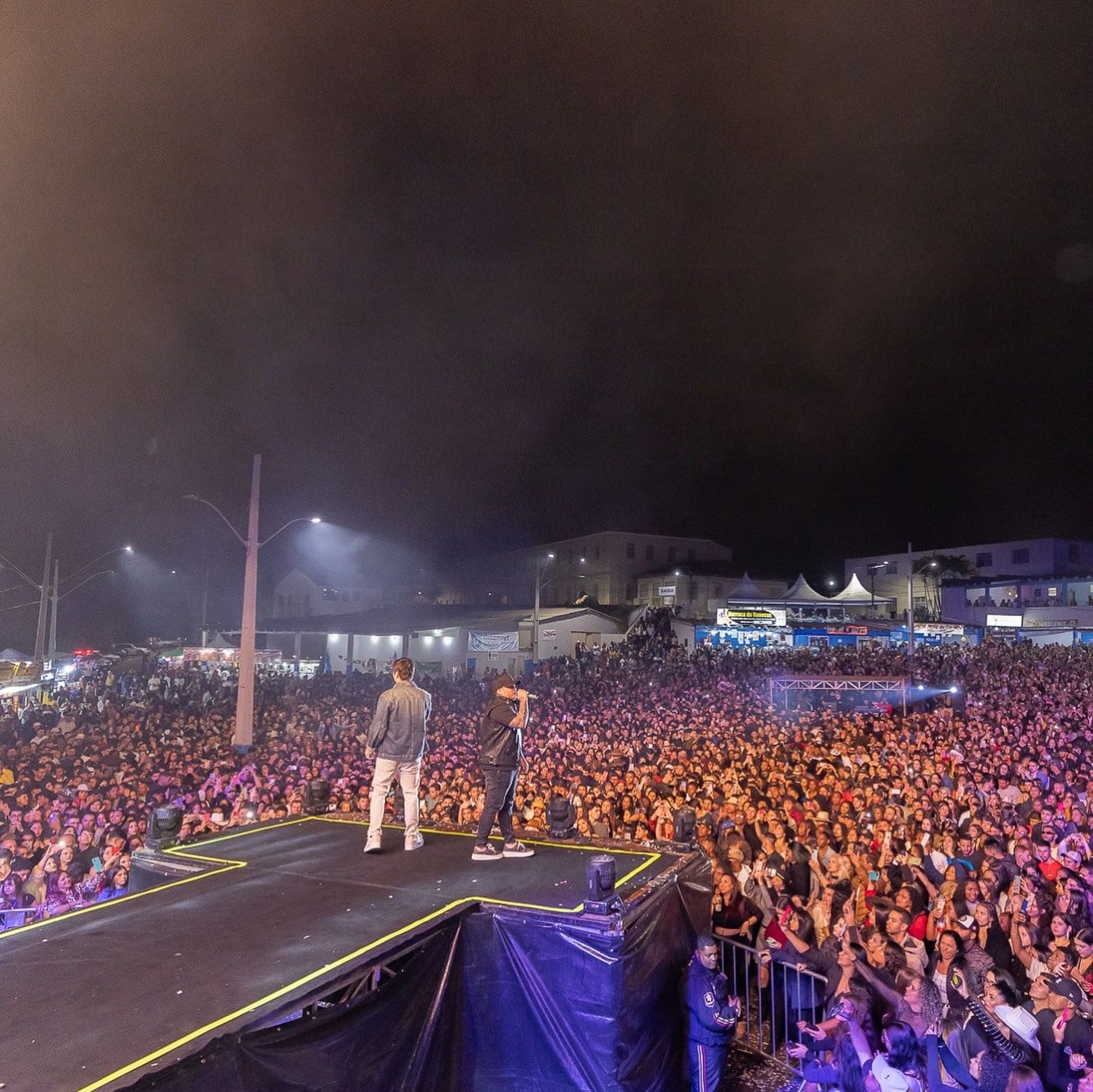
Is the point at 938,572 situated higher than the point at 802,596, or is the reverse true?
the point at 938,572

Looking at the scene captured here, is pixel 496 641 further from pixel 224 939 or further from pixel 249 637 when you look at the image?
pixel 224 939

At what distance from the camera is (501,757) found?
18.5ft

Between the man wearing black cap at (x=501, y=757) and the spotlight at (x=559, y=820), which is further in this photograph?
the spotlight at (x=559, y=820)

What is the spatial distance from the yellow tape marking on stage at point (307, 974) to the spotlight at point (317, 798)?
459 mm

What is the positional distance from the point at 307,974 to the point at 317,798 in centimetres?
436

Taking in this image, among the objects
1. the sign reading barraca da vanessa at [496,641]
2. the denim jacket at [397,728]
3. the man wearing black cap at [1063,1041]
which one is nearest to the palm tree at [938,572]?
the sign reading barraca da vanessa at [496,641]

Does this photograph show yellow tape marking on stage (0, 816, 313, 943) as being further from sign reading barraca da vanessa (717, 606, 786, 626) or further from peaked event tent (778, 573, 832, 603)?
peaked event tent (778, 573, 832, 603)

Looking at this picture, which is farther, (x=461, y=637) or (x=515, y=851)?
(x=461, y=637)

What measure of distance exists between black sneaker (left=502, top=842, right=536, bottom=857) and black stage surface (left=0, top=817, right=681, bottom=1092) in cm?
7

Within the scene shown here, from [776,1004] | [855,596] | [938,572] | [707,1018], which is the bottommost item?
[776,1004]

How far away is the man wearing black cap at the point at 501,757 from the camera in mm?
5609

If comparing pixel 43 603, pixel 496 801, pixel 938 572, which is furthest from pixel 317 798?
pixel 938 572

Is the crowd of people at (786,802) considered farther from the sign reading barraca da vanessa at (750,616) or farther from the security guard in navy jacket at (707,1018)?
the sign reading barraca da vanessa at (750,616)

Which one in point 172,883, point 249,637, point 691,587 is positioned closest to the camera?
point 172,883
